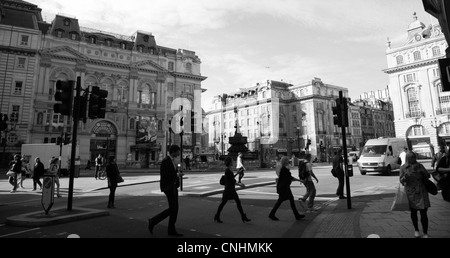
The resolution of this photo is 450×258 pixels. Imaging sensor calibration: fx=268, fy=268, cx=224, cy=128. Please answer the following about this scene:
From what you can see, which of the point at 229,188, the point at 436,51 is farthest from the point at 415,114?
the point at 229,188

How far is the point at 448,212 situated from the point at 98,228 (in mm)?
9557

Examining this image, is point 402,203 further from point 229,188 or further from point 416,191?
point 229,188

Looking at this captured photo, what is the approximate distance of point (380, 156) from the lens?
20.0 meters

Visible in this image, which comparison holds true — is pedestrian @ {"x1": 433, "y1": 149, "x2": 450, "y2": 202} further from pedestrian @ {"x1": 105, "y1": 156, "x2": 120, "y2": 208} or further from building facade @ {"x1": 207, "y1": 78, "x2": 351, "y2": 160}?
building facade @ {"x1": 207, "y1": 78, "x2": 351, "y2": 160}

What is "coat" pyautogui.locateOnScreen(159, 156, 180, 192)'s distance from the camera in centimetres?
602

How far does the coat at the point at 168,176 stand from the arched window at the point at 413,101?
6541 centimetres

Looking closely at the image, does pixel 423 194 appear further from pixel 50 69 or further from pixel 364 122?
pixel 364 122

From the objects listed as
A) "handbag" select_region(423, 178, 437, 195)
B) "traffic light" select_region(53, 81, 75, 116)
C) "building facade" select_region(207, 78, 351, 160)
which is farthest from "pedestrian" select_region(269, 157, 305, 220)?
"building facade" select_region(207, 78, 351, 160)

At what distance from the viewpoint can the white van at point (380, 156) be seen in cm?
1984

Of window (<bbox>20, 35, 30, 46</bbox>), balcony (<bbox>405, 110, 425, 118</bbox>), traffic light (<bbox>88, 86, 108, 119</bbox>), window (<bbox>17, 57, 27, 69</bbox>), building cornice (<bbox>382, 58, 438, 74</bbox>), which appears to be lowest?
traffic light (<bbox>88, 86, 108, 119</bbox>)

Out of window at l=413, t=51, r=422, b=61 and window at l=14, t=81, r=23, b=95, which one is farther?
window at l=413, t=51, r=422, b=61

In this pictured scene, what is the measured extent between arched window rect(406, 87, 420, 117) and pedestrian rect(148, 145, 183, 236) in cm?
6538
